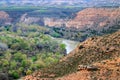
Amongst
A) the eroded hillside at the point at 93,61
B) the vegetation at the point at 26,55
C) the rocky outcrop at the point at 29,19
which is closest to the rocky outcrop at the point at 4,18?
the rocky outcrop at the point at 29,19

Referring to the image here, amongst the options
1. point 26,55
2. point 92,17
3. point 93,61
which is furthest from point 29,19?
point 93,61

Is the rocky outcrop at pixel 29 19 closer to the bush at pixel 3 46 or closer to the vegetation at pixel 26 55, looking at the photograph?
the vegetation at pixel 26 55

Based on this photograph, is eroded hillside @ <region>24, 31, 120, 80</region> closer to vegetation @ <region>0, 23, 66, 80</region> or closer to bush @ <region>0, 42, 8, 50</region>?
vegetation @ <region>0, 23, 66, 80</region>

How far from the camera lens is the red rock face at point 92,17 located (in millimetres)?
129625

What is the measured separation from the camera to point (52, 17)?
15688cm

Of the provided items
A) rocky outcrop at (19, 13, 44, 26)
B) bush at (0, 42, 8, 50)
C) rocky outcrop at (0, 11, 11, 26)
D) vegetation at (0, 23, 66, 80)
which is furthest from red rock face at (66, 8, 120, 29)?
bush at (0, 42, 8, 50)

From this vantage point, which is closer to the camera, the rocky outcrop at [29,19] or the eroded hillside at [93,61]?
the eroded hillside at [93,61]

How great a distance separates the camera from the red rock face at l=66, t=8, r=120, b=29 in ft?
425

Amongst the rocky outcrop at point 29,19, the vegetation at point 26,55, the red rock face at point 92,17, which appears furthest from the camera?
the rocky outcrop at point 29,19

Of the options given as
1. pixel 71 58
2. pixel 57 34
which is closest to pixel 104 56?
pixel 71 58

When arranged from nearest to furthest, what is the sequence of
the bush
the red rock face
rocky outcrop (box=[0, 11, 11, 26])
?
the bush < the red rock face < rocky outcrop (box=[0, 11, 11, 26])

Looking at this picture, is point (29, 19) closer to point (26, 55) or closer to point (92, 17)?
point (92, 17)

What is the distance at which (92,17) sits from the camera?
13975cm

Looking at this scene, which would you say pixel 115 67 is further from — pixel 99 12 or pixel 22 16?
pixel 22 16
